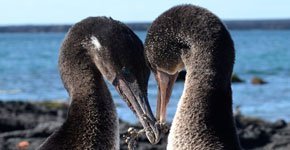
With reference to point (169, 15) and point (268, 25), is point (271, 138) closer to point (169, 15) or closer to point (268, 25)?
point (169, 15)

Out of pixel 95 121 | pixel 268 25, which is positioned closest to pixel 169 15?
pixel 95 121

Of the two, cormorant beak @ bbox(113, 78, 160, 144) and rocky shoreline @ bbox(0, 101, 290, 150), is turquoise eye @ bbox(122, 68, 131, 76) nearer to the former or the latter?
cormorant beak @ bbox(113, 78, 160, 144)

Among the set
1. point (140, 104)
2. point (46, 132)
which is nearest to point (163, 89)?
point (140, 104)

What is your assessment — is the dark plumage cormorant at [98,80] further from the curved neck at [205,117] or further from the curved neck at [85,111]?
the curved neck at [205,117]

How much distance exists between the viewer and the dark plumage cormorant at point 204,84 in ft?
22.9

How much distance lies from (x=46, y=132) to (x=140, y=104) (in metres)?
9.14

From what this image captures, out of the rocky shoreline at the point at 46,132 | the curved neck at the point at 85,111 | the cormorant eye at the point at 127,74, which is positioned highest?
the cormorant eye at the point at 127,74

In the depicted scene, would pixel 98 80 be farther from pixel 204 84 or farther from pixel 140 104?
pixel 204 84

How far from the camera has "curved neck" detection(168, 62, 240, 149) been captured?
6957 millimetres

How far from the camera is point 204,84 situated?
23.1 feet

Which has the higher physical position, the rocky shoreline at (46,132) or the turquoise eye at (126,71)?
the turquoise eye at (126,71)

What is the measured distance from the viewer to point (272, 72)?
1992 inches

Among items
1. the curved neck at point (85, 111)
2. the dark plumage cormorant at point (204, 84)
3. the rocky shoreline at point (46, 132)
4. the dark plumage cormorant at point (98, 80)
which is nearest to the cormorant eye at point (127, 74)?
the dark plumage cormorant at point (98, 80)

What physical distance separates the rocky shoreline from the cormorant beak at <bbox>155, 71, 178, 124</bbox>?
7.20 m
